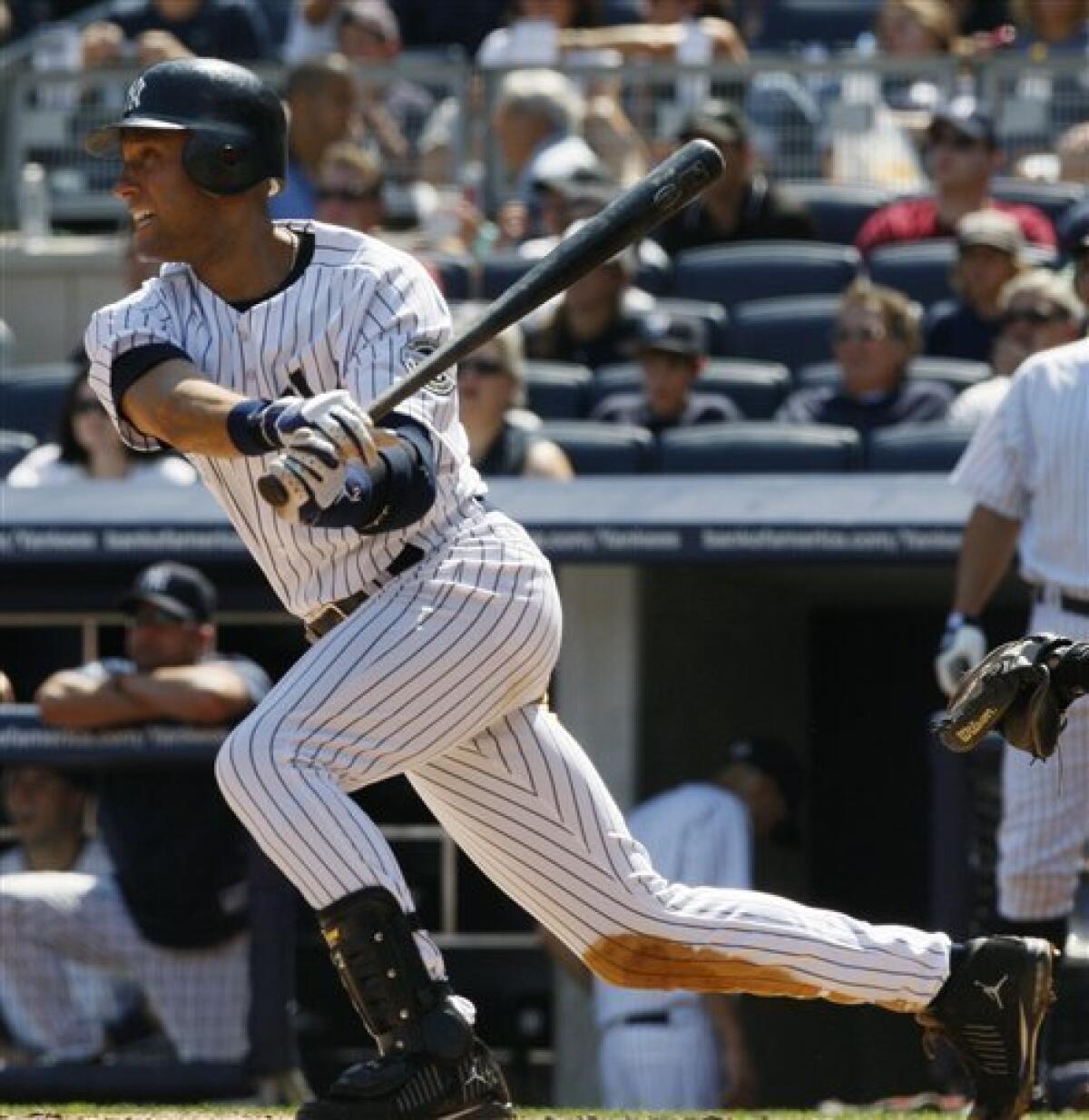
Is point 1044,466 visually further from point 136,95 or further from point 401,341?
point 136,95

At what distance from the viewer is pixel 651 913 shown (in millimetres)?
3816

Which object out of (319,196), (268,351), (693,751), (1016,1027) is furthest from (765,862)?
(268,351)

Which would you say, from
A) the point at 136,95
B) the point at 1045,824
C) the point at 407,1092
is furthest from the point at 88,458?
the point at 407,1092

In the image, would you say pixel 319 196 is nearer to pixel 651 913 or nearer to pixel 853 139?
pixel 853 139

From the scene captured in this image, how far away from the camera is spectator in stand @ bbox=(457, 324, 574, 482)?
7.35 metres

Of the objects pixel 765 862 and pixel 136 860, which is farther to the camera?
pixel 765 862

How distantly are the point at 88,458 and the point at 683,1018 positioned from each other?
8.01 ft

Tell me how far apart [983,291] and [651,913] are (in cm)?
450

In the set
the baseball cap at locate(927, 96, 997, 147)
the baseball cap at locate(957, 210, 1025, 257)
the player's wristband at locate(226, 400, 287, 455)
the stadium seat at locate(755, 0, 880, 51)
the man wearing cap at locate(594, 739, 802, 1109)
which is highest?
the player's wristband at locate(226, 400, 287, 455)

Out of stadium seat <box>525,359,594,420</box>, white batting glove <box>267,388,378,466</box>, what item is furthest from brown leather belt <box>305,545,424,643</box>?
stadium seat <box>525,359,594,420</box>

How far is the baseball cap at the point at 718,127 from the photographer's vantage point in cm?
859

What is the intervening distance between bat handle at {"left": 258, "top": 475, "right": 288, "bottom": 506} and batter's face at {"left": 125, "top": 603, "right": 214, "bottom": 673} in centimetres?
307

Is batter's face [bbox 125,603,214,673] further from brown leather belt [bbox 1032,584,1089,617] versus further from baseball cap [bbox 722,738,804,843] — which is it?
brown leather belt [bbox 1032,584,1089,617]

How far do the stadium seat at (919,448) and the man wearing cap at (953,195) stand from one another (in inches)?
53.1
